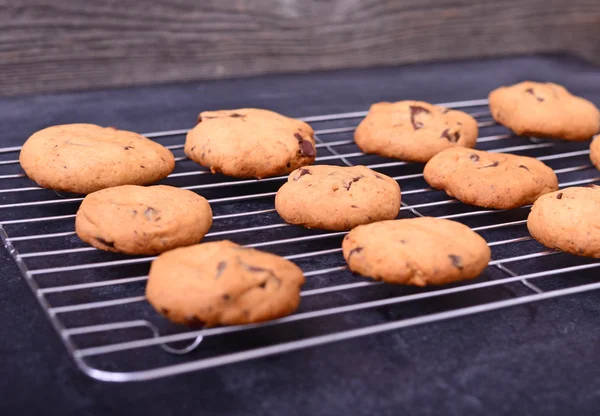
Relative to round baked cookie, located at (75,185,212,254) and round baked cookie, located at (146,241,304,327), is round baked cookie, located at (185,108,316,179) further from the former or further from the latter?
round baked cookie, located at (146,241,304,327)

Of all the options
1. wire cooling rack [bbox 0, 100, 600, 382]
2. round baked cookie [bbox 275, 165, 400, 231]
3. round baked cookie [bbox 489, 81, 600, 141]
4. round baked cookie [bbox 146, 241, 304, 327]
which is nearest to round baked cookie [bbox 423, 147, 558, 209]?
wire cooling rack [bbox 0, 100, 600, 382]

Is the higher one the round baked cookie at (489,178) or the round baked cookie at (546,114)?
the round baked cookie at (546,114)

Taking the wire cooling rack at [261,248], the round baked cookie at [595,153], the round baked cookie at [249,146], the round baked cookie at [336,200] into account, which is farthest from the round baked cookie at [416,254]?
the round baked cookie at [595,153]

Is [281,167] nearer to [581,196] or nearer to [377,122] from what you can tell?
[377,122]

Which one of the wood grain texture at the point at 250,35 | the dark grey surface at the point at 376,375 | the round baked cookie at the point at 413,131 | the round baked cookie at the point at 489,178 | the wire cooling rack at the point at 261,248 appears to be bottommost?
the dark grey surface at the point at 376,375

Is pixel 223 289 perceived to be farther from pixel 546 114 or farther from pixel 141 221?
pixel 546 114

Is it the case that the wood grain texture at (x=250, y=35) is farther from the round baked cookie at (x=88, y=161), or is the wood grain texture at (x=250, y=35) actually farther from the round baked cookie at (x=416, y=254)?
the round baked cookie at (x=416, y=254)

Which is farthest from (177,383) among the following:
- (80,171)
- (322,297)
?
(80,171)

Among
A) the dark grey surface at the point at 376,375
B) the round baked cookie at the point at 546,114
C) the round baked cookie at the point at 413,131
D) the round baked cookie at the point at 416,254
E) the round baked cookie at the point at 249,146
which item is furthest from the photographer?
the round baked cookie at the point at 546,114
